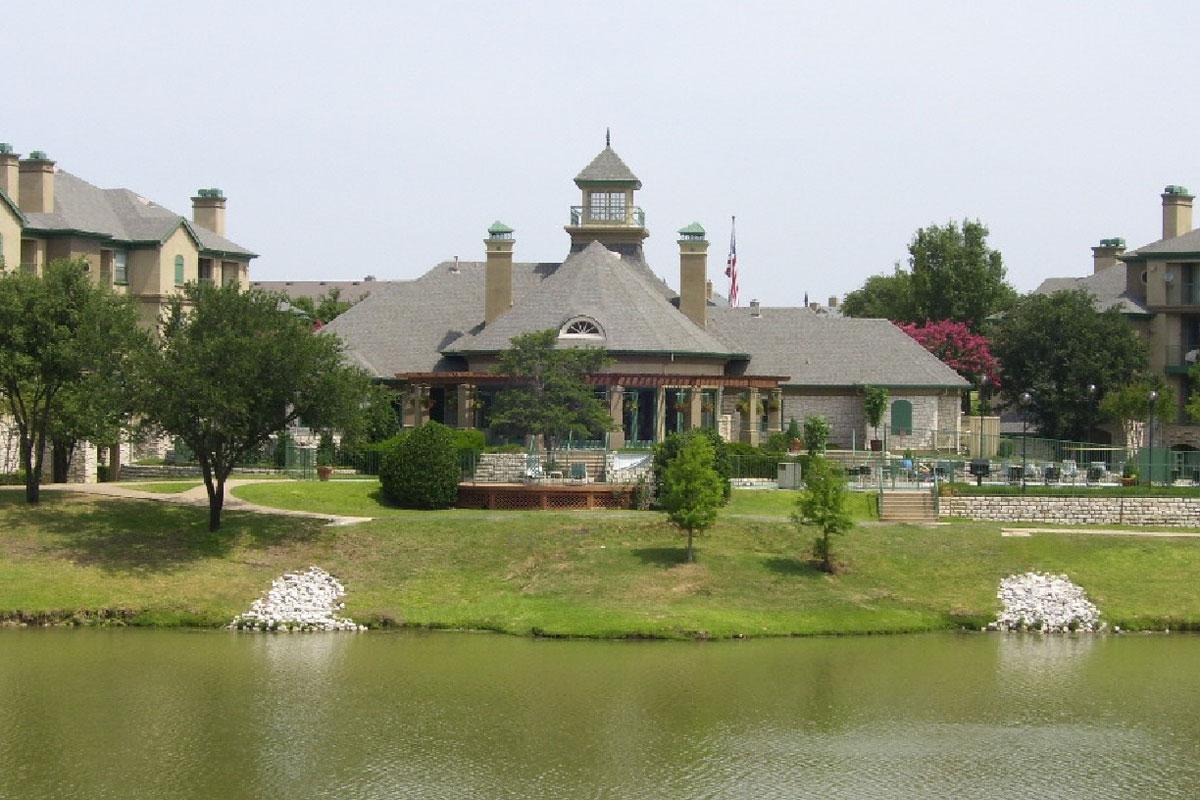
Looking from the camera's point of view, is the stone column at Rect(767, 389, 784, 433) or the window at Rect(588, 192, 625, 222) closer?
the stone column at Rect(767, 389, 784, 433)

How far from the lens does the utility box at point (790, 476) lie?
206 feet

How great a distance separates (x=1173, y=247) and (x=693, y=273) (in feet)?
78.2

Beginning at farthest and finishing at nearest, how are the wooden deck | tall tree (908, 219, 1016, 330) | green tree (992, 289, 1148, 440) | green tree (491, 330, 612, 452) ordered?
tall tree (908, 219, 1016, 330) → green tree (992, 289, 1148, 440) → green tree (491, 330, 612, 452) → the wooden deck

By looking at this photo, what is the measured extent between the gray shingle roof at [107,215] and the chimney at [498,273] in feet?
45.2

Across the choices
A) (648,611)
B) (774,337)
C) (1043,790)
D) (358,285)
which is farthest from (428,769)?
(358,285)

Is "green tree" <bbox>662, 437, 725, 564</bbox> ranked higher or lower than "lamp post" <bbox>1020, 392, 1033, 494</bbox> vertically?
lower

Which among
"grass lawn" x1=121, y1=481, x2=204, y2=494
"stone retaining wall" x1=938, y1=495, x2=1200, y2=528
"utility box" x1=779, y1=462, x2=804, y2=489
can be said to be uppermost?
"utility box" x1=779, y1=462, x2=804, y2=489

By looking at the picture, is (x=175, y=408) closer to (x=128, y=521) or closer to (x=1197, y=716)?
(x=128, y=521)

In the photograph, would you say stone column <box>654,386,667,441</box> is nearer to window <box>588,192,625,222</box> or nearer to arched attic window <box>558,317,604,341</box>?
arched attic window <box>558,317,604,341</box>

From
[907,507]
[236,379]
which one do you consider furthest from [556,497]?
[236,379]

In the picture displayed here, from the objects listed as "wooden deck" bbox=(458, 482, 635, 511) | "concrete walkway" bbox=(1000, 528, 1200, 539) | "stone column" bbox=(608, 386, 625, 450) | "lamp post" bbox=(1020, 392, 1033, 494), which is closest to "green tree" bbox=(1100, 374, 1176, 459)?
"lamp post" bbox=(1020, 392, 1033, 494)

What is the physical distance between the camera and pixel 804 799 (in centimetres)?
3133

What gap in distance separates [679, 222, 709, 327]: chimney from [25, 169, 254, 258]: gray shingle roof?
21.5m

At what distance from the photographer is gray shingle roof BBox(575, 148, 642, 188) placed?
3265 inches
